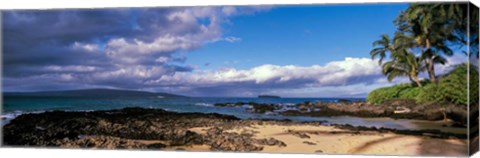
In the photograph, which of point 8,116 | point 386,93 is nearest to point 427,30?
point 386,93

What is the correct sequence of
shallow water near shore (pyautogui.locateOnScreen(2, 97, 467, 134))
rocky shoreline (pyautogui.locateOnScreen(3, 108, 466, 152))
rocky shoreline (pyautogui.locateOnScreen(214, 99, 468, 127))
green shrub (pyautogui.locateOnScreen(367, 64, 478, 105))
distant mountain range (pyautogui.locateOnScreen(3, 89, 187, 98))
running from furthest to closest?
distant mountain range (pyautogui.locateOnScreen(3, 89, 187, 98)), rocky shoreline (pyautogui.locateOnScreen(3, 108, 466, 152)), shallow water near shore (pyautogui.locateOnScreen(2, 97, 467, 134)), rocky shoreline (pyautogui.locateOnScreen(214, 99, 468, 127)), green shrub (pyautogui.locateOnScreen(367, 64, 478, 105))

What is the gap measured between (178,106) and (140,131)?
2.12ft

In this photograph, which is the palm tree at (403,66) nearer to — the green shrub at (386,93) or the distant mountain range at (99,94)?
the green shrub at (386,93)

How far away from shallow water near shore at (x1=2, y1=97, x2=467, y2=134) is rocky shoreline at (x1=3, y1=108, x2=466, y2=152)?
7 centimetres

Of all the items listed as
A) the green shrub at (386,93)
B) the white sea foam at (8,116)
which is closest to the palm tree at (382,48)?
the green shrub at (386,93)

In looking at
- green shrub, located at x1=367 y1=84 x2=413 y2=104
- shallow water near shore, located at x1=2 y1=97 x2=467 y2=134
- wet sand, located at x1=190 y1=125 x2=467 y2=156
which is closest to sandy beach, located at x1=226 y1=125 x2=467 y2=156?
wet sand, located at x1=190 y1=125 x2=467 y2=156

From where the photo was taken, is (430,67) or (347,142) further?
(347,142)

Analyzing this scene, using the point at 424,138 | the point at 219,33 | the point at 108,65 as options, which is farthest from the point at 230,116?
the point at 424,138

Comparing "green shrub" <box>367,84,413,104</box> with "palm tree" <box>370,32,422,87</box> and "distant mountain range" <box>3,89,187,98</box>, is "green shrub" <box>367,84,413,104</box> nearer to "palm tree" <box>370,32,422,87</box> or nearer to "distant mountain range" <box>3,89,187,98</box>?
"palm tree" <box>370,32,422,87</box>

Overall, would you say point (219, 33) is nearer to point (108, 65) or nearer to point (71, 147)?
point (108, 65)

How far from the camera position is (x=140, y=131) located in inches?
436

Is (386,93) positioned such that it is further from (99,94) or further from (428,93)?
(99,94)

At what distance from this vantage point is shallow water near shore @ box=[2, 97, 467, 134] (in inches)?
404

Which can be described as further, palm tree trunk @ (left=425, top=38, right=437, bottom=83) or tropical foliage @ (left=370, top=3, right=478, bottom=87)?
palm tree trunk @ (left=425, top=38, right=437, bottom=83)
